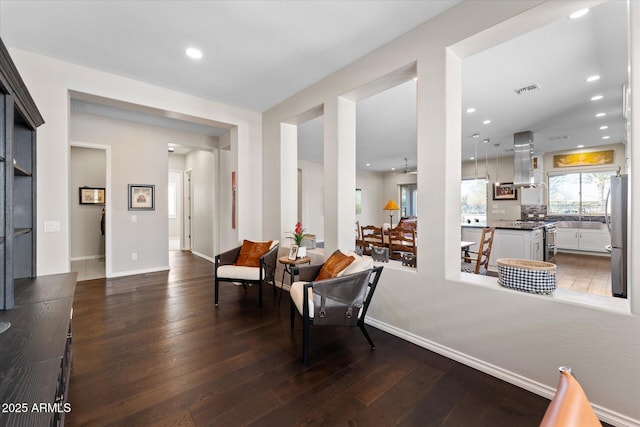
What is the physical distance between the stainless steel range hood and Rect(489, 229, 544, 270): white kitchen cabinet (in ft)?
3.25

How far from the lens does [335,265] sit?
8.98 feet

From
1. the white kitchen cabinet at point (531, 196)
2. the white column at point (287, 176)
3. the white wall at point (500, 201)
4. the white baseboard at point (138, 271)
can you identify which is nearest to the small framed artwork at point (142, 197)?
the white baseboard at point (138, 271)

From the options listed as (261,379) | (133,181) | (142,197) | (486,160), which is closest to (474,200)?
(486,160)

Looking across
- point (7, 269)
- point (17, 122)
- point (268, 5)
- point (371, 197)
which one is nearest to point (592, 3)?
point (268, 5)

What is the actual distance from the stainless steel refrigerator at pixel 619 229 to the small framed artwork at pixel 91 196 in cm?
893

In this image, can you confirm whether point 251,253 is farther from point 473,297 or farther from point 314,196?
point 314,196

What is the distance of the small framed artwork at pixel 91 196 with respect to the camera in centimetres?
638

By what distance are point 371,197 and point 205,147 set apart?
23.3ft

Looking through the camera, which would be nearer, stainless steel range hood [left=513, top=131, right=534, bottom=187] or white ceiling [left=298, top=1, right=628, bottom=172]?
white ceiling [left=298, top=1, right=628, bottom=172]

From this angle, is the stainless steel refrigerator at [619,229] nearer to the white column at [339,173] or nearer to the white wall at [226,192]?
the white column at [339,173]

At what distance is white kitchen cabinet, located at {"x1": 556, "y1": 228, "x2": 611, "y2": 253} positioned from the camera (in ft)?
21.0

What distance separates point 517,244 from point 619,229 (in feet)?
7.72

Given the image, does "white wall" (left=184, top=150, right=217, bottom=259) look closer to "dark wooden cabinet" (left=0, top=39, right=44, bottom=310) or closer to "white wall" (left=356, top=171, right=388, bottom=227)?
"dark wooden cabinet" (left=0, top=39, right=44, bottom=310)

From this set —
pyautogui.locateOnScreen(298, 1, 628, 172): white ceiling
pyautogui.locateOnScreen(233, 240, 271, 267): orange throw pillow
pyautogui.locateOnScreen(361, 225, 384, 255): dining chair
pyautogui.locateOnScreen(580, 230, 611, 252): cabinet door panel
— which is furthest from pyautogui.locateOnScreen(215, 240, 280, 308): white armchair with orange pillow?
pyautogui.locateOnScreen(580, 230, 611, 252): cabinet door panel
